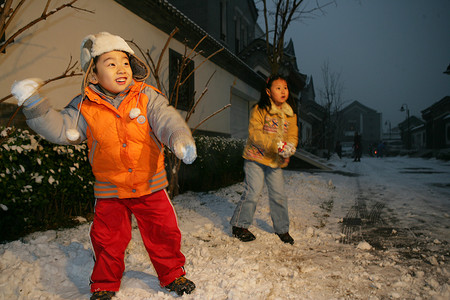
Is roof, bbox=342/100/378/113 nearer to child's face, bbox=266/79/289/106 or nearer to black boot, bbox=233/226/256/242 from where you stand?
child's face, bbox=266/79/289/106

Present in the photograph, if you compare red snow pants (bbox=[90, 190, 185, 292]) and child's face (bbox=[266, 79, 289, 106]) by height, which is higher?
child's face (bbox=[266, 79, 289, 106])

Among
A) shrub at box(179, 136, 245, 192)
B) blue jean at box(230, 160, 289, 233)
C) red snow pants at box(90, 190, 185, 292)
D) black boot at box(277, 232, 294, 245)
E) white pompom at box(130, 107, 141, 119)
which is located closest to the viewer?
white pompom at box(130, 107, 141, 119)

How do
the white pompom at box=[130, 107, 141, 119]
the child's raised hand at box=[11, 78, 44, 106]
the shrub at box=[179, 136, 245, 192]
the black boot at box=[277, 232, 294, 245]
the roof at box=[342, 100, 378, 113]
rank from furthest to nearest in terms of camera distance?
the roof at box=[342, 100, 378, 113] < the shrub at box=[179, 136, 245, 192] < the black boot at box=[277, 232, 294, 245] < the white pompom at box=[130, 107, 141, 119] < the child's raised hand at box=[11, 78, 44, 106]

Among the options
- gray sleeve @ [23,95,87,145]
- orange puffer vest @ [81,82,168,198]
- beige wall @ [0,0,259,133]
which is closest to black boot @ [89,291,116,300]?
orange puffer vest @ [81,82,168,198]

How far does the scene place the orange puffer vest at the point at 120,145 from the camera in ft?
6.75

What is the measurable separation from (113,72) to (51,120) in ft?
1.68

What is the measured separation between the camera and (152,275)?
2.56 metres

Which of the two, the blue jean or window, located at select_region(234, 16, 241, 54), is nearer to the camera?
the blue jean

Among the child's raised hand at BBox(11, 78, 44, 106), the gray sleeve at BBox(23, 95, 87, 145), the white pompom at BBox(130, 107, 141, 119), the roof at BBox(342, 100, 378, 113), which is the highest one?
the roof at BBox(342, 100, 378, 113)

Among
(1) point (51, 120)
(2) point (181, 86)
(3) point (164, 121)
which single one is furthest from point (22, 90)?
(2) point (181, 86)

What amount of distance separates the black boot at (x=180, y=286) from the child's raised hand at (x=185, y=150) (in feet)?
3.18

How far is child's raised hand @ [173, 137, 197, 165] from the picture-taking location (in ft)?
5.68

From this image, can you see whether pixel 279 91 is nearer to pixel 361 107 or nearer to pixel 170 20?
pixel 170 20

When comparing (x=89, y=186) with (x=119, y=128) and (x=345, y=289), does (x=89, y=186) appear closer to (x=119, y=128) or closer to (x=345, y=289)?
(x=119, y=128)
